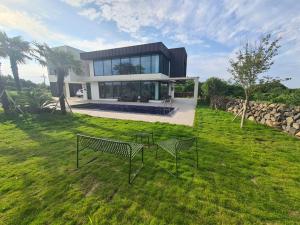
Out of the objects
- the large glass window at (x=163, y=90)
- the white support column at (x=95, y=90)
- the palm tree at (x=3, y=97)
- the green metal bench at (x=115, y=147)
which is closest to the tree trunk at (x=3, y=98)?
the palm tree at (x=3, y=97)

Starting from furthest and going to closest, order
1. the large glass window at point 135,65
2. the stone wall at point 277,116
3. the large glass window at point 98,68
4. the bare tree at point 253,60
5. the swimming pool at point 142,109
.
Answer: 1. the large glass window at point 98,68
2. the large glass window at point 135,65
3. the swimming pool at point 142,109
4. the bare tree at point 253,60
5. the stone wall at point 277,116

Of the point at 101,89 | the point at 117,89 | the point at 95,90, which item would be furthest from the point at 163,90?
the point at 95,90

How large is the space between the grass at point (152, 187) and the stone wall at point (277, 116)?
1521 millimetres

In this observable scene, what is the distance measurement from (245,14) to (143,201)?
10.1 m

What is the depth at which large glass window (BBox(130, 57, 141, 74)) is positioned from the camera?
59.7 ft

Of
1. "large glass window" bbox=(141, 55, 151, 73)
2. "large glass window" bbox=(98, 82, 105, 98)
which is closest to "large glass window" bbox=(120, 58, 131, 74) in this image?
"large glass window" bbox=(141, 55, 151, 73)

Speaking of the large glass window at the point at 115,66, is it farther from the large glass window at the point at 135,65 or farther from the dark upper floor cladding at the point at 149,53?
the large glass window at the point at 135,65

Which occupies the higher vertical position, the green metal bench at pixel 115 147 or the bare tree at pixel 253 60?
the bare tree at pixel 253 60

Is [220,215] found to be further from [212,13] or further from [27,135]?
[212,13]

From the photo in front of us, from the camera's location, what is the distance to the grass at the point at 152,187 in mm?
2293

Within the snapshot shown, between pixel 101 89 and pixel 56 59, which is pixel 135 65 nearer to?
pixel 101 89

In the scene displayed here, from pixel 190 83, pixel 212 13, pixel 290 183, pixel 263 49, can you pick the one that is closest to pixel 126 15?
pixel 212 13

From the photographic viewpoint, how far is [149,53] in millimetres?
17344

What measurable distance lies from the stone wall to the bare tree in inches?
65.3
